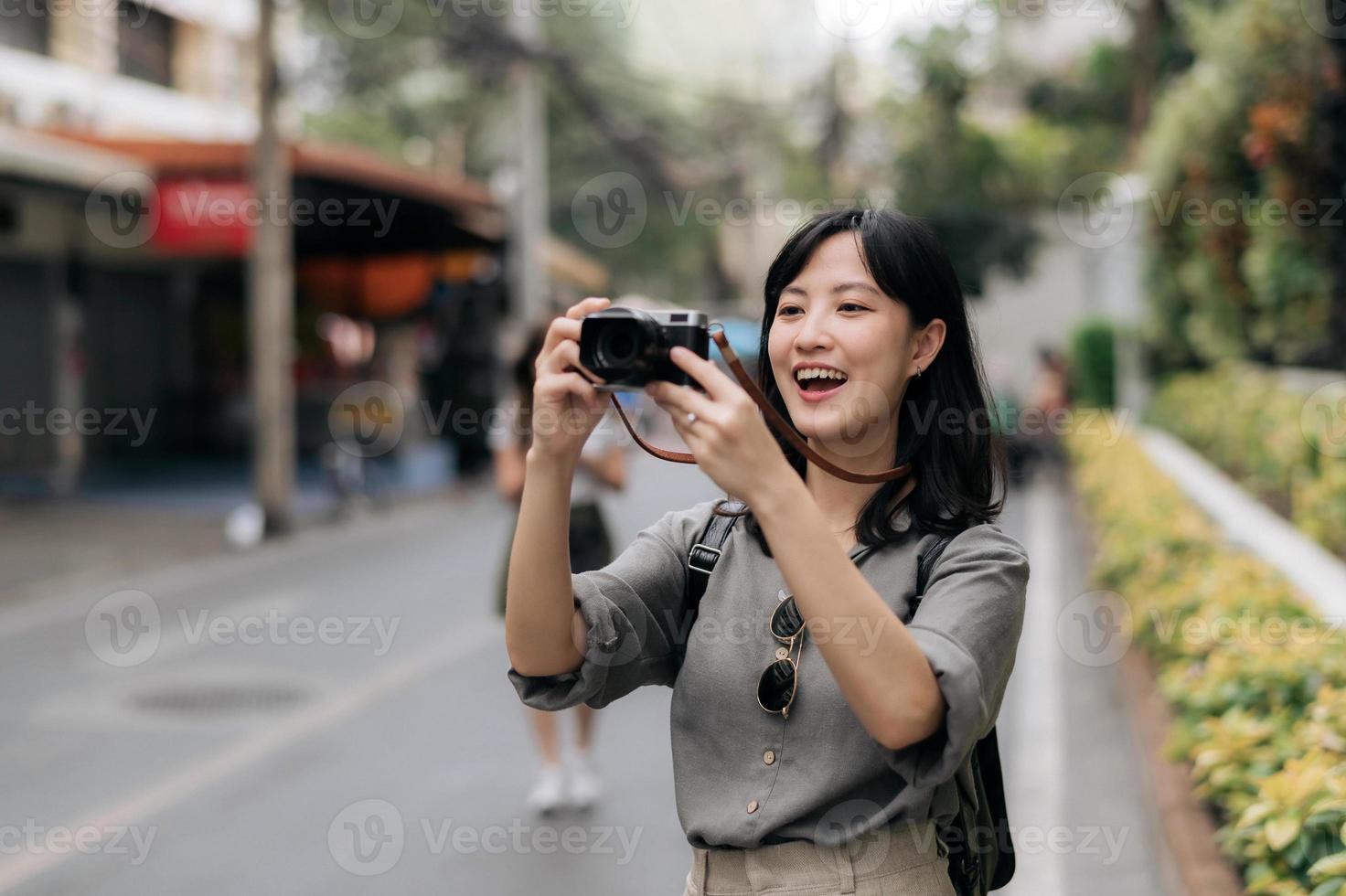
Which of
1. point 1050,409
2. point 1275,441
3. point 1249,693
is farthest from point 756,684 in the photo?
point 1050,409

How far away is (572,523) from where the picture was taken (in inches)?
227

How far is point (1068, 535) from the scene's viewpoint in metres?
13.9

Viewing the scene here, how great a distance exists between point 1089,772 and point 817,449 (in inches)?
183

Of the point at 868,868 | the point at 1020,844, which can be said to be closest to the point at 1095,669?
the point at 1020,844

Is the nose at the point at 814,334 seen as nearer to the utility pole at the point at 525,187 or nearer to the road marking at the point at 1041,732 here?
the road marking at the point at 1041,732

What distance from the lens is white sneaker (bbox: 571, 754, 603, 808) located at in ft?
18.2

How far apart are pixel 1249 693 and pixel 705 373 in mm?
3481

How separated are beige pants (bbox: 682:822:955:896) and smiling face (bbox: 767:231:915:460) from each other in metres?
0.53

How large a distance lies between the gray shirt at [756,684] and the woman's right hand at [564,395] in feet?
0.93

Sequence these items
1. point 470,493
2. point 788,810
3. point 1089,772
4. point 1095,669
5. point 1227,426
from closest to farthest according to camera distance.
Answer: point 788,810, point 1089,772, point 1095,669, point 1227,426, point 470,493

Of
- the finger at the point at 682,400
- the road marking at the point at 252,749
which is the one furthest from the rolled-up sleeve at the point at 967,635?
the road marking at the point at 252,749

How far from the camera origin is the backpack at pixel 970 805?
79.3 inches

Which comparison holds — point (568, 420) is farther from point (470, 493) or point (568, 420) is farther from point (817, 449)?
point (470, 493)

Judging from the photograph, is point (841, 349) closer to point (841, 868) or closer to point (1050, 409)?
point (841, 868)
